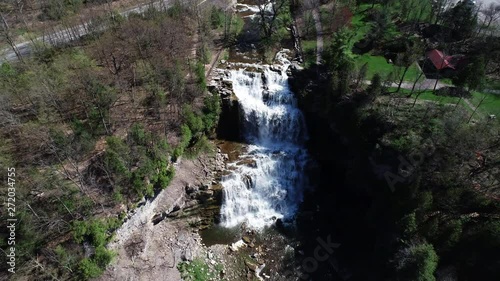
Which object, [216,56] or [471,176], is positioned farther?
[216,56]

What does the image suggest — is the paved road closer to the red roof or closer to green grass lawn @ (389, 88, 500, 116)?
green grass lawn @ (389, 88, 500, 116)

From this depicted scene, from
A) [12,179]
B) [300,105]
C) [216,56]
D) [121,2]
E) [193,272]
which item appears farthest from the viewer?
[121,2]

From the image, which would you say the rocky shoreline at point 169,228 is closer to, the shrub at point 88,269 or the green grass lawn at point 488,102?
the shrub at point 88,269

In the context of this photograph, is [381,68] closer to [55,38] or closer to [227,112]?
[227,112]

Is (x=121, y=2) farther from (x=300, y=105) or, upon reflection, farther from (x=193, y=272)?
(x=193, y=272)

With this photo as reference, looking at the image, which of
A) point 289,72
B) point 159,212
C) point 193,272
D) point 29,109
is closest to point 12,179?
point 29,109

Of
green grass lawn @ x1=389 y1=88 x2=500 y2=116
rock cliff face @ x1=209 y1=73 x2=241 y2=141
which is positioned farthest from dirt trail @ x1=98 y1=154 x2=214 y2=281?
green grass lawn @ x1=389 y1=88 x2=500 y2=116
